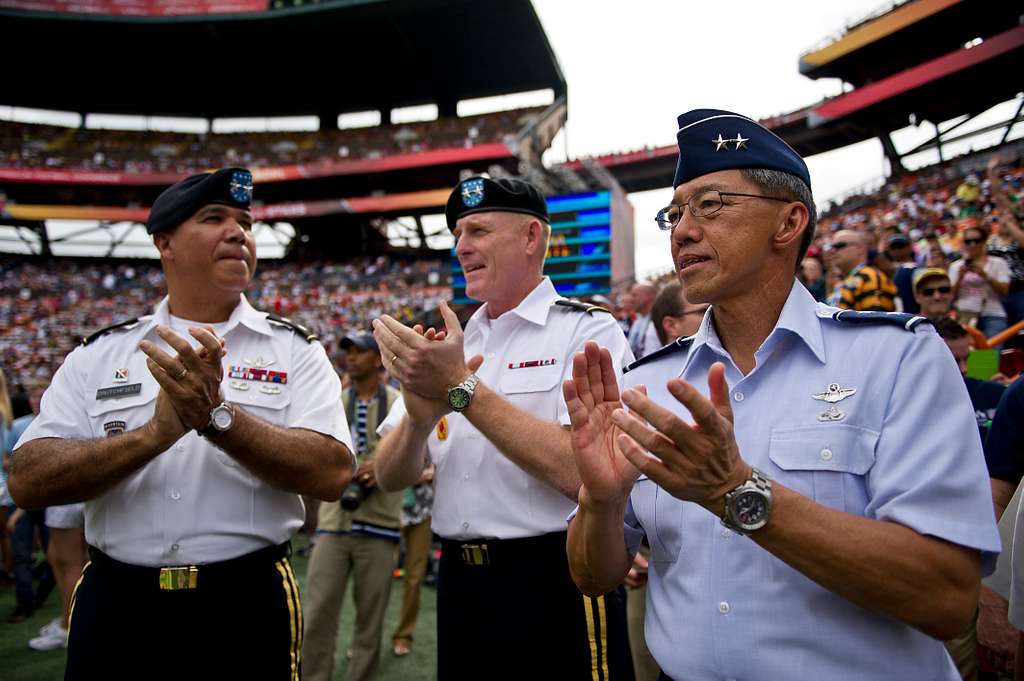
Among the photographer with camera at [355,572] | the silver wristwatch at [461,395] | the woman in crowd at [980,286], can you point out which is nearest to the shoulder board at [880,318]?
the silver wristwatch at [461,395]

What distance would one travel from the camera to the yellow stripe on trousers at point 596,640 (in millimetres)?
2055

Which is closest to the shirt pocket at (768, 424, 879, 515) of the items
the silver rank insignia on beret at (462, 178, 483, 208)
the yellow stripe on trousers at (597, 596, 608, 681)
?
the yellow stripe on trousers at (597, 596, 608, 681)

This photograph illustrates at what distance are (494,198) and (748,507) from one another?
5.51 feet

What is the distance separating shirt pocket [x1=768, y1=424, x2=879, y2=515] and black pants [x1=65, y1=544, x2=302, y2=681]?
166cm

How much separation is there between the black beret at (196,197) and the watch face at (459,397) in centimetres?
115

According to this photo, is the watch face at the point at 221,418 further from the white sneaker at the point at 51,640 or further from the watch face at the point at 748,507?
the white sneaker at the point at 51,640

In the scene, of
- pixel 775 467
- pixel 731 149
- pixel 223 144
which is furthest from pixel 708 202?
pixel 223 144

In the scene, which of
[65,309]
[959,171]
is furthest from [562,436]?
[65,309]

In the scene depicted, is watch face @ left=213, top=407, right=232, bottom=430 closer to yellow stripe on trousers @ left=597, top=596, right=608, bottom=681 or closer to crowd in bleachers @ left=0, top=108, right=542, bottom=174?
yellow stripe on trousers @ left=597, top=596, right=608, bottom=681

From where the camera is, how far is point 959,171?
1964 cm

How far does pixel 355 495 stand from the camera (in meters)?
4.28

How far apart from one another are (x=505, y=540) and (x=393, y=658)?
3.45 meters

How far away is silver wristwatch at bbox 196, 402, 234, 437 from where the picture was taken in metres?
1.85

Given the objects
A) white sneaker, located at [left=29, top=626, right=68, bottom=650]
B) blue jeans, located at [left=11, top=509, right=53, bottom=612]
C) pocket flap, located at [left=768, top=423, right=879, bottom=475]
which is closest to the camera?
pocket flap, located at [left=768, top=423, right=879, bottom=475]
